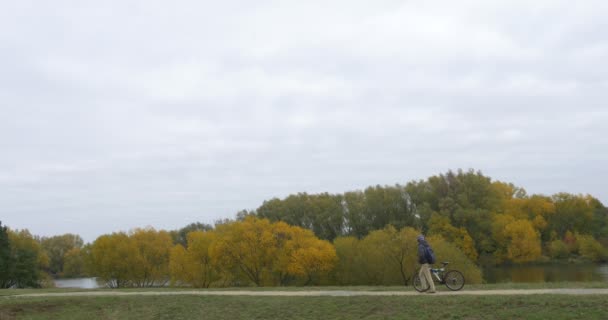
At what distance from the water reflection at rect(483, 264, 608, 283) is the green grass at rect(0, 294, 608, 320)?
134 ft

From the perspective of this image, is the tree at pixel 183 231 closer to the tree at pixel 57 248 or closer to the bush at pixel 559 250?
the tree at pixel 57 248

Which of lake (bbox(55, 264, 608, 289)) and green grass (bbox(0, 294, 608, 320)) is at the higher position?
green grass (bbox(0, 294, 608, 320))

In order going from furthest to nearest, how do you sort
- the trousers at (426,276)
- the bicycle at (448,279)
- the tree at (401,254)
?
the tree at (401,254) → the bicycle at (448,279) → the trousers at (426,276)

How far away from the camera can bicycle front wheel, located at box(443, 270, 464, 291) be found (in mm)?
18486

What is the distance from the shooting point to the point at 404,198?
7438cm

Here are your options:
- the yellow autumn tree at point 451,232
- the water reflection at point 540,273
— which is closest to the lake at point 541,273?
the water reflection at point 540,273

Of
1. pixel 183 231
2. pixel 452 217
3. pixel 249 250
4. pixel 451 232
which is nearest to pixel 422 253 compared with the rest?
pixel 249 250

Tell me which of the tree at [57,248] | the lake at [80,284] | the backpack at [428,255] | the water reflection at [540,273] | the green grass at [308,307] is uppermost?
the tree at [57,248]

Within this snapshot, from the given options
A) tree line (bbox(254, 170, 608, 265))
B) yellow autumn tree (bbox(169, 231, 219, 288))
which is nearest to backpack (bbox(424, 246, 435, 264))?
tree line (bbox(254, 170, 608, 265))

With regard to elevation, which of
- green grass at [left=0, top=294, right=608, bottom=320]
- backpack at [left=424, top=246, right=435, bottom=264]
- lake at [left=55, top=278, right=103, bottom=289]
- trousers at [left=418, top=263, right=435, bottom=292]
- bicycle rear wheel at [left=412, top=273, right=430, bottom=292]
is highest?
backpack at [left=424, top=246, right=435, bottom=264]

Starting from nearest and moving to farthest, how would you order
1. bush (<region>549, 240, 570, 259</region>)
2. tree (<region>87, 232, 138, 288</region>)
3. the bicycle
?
the bicycle
tree (<region>87, 232, 138, 288</region>)
bush (<region>549, 240, 570, 259</region>)

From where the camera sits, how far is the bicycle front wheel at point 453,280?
60.6ft

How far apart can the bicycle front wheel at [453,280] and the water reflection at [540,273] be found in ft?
124

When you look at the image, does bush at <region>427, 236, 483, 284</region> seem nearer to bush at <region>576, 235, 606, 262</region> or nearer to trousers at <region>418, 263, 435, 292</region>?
trousers at <region>418, 263, 435, 292</region>
